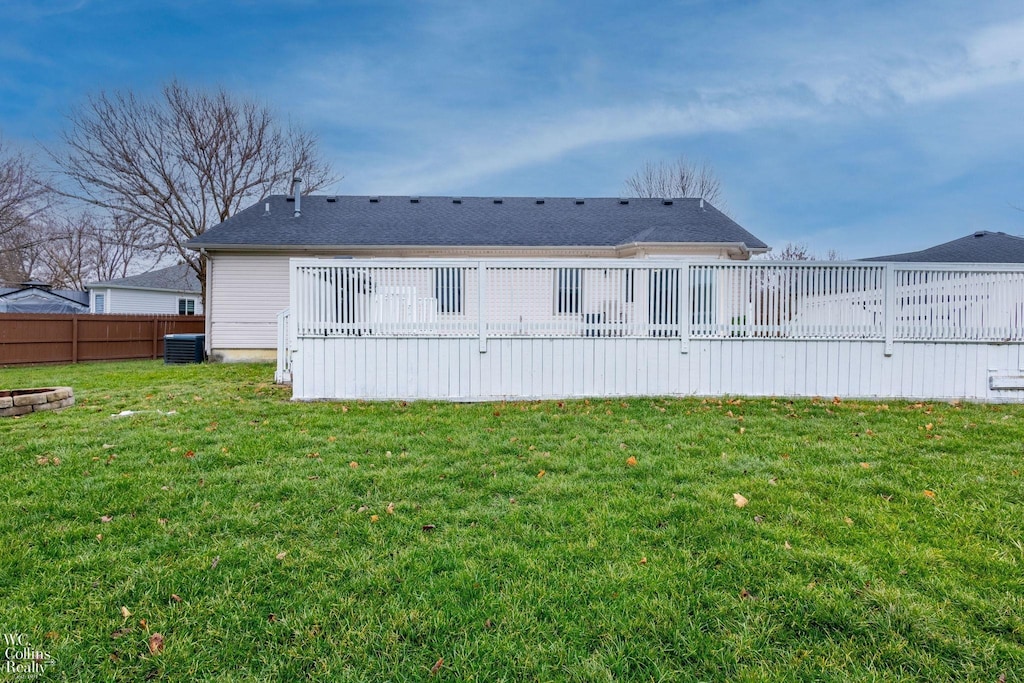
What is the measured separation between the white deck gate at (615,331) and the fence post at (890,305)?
1.8 inches

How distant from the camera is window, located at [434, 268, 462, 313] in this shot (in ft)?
20.8

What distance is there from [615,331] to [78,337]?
48.9 ft

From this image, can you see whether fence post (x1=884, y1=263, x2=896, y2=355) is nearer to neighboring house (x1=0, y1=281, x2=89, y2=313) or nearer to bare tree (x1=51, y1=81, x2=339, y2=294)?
bare tree (x1=51, y1=81, x2=339, y2=294)

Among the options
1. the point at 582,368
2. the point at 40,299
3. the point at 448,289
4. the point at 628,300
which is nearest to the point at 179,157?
the point at 40,299

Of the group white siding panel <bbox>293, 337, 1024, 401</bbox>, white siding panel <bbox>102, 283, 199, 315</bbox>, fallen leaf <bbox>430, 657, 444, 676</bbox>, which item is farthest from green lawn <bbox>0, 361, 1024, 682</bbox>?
white siding panel <bbox>102, 283, 199, 315</bbox>

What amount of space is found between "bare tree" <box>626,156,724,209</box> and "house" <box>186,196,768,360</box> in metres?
12.5

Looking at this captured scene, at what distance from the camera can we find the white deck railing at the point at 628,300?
6.24m

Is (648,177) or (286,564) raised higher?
(648,177)

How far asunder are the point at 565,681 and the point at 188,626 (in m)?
1.48

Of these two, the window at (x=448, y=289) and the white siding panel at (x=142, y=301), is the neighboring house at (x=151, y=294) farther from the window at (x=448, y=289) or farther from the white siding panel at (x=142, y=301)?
the window at (x=448, y=289)

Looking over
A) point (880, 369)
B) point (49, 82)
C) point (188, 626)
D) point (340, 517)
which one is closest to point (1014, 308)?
point (880, 369)

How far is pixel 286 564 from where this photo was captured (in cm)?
224

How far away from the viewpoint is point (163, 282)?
25719 mm

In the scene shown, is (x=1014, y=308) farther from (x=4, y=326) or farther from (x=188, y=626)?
(x=4, y=326)
